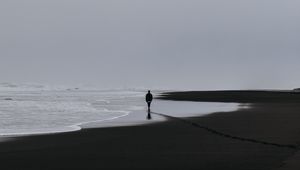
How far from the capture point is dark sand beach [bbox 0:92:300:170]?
12.1m

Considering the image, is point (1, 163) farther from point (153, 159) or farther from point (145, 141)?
point (145, 141)

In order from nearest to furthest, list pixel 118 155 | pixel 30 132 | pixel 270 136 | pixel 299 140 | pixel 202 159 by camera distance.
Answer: pixel 202 159
pixel 118 155
pixel 299 140
pixel 270 136
pixel 30 132

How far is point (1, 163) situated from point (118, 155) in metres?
3.04

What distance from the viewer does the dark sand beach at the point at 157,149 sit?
12.1 m

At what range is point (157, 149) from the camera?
15.2 metres

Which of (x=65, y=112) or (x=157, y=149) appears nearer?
(x=157, y=149)

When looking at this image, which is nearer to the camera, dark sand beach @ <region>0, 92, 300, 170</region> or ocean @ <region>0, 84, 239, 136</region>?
dark sand beach @ <region>0, 92, 300, 170</region>

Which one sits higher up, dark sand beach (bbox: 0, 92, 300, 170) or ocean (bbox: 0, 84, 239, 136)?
ocean (bbox: 0, 84, 239, 136)

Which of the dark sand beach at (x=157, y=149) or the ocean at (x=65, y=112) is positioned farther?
the ocean at (x=65, y=112)

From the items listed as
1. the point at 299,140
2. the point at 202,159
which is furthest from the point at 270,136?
the point at 202,159

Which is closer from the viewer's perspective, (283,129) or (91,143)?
(91,143)

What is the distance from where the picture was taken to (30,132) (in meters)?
20.8

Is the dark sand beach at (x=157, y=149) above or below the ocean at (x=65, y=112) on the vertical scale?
below

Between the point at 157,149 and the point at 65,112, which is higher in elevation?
the point at 65,112
